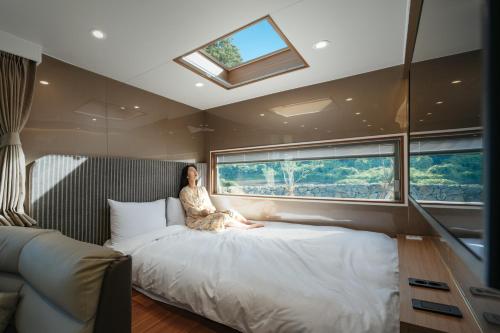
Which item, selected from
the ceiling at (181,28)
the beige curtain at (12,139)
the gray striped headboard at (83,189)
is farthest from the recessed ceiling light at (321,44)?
the beige curtain at (12,139)

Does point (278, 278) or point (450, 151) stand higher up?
point (450, 151)

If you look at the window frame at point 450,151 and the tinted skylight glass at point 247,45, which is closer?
the window frame at point 450,151

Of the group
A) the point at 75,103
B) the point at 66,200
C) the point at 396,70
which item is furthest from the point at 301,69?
the point at 66,200

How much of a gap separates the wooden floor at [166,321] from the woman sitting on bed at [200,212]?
1.02m

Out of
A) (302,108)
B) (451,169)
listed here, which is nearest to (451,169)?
(451,169)

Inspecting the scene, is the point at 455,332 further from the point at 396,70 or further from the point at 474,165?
the point at 396,70

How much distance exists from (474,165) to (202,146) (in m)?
3.88

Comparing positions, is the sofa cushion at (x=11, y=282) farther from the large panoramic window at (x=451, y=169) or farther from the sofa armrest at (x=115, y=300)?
the large panoramic window at (x=451, y=169)

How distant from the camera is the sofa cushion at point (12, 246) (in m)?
1.22

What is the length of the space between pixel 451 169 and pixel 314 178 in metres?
2.47

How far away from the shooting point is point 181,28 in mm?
1872

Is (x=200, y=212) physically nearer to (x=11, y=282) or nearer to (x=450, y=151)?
(x=11, y=282)

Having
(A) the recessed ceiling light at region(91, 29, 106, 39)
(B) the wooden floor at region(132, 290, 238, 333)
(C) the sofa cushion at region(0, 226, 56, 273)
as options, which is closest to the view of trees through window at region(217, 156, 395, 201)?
(B) the wooden floor at region(132, 290, 238, 333)

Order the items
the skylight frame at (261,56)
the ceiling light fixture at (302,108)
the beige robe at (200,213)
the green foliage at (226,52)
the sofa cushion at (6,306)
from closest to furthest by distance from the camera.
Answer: the sofa cushion at (6,306) < the skylight frame at (261,56) < the green foliage at (226,52) < the beige robe at (200,213) < the ceiling light fixture at (302,108)
